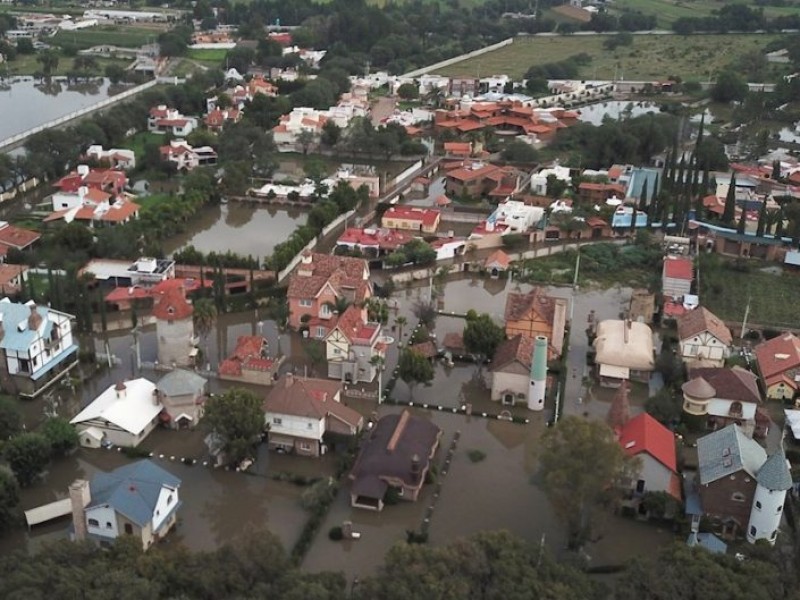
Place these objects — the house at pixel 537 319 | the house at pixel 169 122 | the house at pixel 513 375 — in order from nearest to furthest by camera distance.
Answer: the house at pixel 513 375
the house at pixel 537 319
the house at pixel 169 122

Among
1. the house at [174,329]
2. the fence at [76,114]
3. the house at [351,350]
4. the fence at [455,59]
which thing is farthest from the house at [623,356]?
the fence at [455,59]

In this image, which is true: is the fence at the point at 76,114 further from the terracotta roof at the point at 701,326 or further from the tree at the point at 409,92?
the terracotta roof at the point at 701,326

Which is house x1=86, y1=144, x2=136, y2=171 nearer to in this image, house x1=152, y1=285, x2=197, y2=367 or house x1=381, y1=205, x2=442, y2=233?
house x1=381, y1=205, x2=442, y2=233

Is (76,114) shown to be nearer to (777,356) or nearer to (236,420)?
(236,420)

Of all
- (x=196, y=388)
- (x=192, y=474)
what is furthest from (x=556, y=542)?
(x=196, y=388)

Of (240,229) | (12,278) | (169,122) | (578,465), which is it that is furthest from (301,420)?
(169,122)

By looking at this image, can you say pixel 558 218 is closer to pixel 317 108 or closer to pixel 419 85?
pixel 317 108
